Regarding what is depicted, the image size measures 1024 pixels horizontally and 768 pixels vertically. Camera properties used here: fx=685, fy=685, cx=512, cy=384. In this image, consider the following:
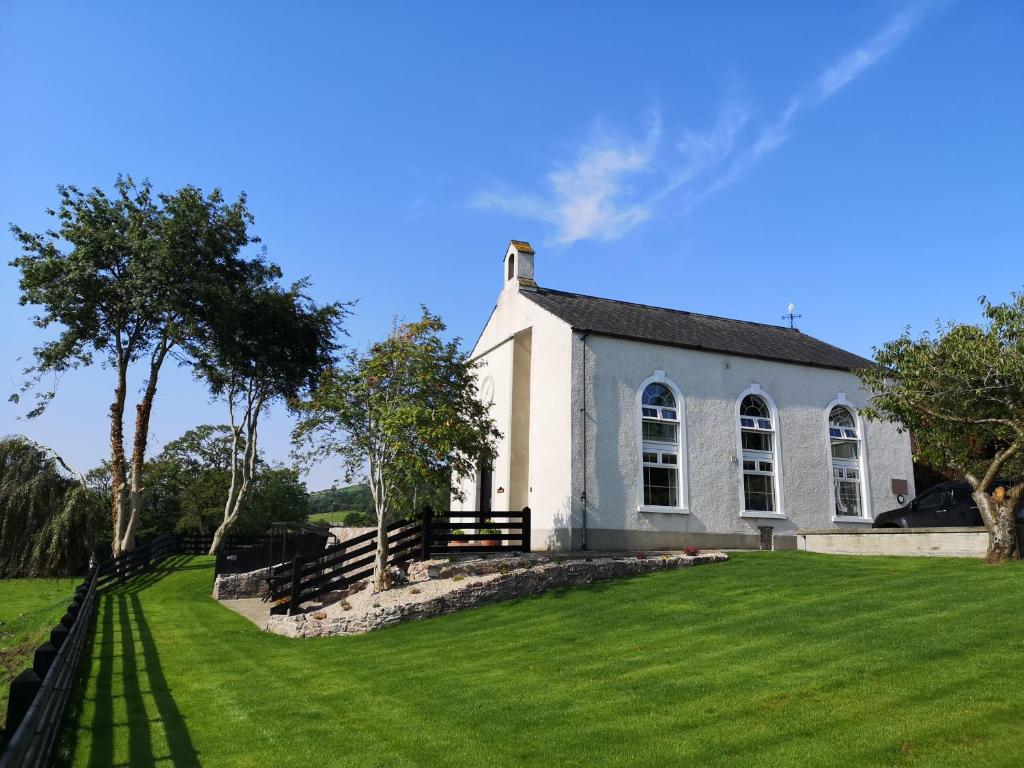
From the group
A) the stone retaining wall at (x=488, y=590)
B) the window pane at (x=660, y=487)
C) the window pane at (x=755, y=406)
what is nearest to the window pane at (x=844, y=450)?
the window pane at (x=755, y=406)

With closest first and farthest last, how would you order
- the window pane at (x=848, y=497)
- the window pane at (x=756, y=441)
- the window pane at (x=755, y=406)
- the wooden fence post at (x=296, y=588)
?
the wooden fence post at (x=296, y=588)
the window pane at (x=756, y=441)
the window pane at (x=755, y=406)
the window pane at (x=848, y=497)

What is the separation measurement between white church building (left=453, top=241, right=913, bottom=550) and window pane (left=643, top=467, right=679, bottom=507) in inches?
1.6

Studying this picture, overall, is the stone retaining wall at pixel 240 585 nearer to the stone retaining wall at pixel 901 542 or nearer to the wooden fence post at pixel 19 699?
the wooden fence post at pixel 19 699

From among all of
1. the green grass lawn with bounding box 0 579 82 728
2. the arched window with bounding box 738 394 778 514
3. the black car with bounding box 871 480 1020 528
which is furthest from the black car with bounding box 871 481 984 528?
the green grass lawn with bounding box 0 579 82 728

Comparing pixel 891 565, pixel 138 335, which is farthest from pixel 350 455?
pixel 138 335

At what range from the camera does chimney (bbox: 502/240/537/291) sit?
24453mm

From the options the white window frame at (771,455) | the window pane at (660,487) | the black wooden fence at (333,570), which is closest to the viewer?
the black wooden fence at (333,570)

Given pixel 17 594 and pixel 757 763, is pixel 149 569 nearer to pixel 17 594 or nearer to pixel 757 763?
pixel 17 594

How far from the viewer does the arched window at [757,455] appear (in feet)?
70.0

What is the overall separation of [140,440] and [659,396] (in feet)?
66.9

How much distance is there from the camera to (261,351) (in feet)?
101

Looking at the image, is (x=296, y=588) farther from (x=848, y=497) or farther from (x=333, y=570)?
(x=848, y=497)

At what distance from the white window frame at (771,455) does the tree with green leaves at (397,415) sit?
28.4 ft

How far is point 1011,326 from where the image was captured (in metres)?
13.8
